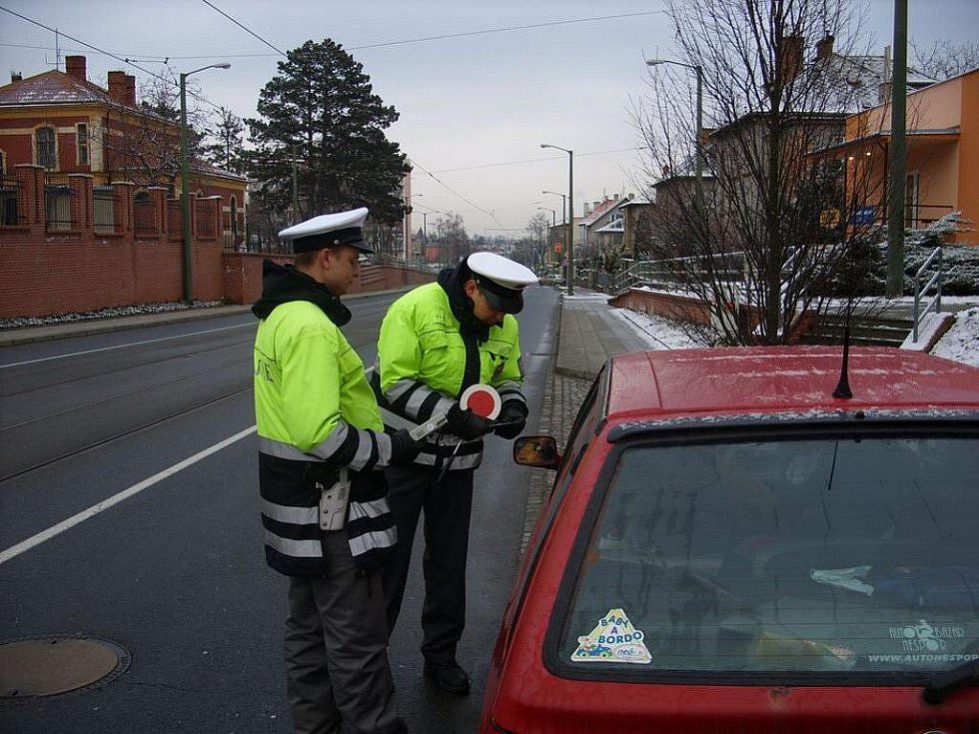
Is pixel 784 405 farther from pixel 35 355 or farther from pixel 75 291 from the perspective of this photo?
pixel 75 291

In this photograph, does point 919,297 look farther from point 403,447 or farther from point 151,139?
point 151,139

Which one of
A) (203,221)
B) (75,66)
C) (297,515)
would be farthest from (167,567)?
(75,66)

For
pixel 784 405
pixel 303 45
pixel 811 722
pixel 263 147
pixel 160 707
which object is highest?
pixel 303 45

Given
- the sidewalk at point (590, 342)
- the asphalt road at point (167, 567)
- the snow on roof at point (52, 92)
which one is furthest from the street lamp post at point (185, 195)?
the asphalt road at point (167, 567)

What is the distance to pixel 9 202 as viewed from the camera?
2703 cm

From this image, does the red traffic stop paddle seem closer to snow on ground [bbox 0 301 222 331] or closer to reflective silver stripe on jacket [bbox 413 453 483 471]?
reflective silver stripe on jacket [bbox 413 453 483 471]

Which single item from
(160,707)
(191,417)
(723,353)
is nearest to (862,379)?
(723,353)

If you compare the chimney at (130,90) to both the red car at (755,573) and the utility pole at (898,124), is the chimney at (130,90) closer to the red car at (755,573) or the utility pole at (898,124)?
the utility pole at (898,124)

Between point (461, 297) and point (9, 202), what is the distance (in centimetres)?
2673

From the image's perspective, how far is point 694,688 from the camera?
202 cm

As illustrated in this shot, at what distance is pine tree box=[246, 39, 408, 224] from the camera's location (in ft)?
193

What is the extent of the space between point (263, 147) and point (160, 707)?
58675 mm

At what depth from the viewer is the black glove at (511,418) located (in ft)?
13.4

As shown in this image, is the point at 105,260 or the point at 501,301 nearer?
the point at 501,301
